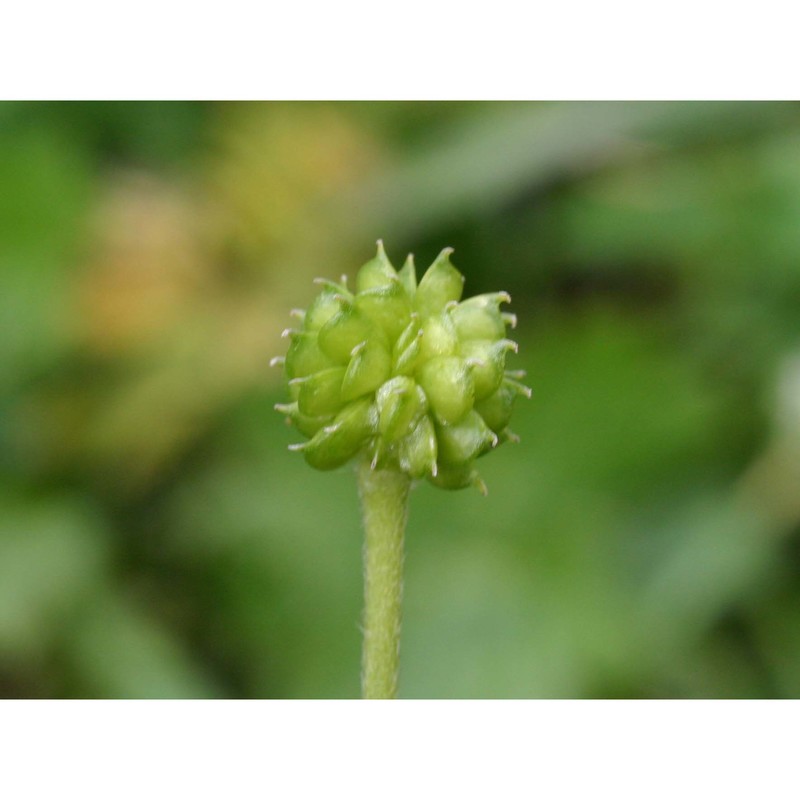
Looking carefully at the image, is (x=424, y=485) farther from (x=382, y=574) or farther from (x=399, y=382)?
(x=399, y=382)

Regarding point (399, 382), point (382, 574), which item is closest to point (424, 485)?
point (382, 574)

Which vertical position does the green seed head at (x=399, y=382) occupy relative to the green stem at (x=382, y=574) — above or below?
above

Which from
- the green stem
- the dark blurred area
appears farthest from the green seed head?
the dark blurred area

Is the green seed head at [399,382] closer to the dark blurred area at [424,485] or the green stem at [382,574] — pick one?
the green stem at [382,574]

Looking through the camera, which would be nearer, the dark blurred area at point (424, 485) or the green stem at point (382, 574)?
the green stem at point (382, 574)

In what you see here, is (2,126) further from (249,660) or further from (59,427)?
(249,660)

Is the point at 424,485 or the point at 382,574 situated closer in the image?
the point at 382,574

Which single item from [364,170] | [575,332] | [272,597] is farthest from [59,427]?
[575,332]

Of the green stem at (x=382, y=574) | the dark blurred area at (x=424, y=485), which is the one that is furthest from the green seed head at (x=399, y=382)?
the dark blurred area at (x=424, y=485)
